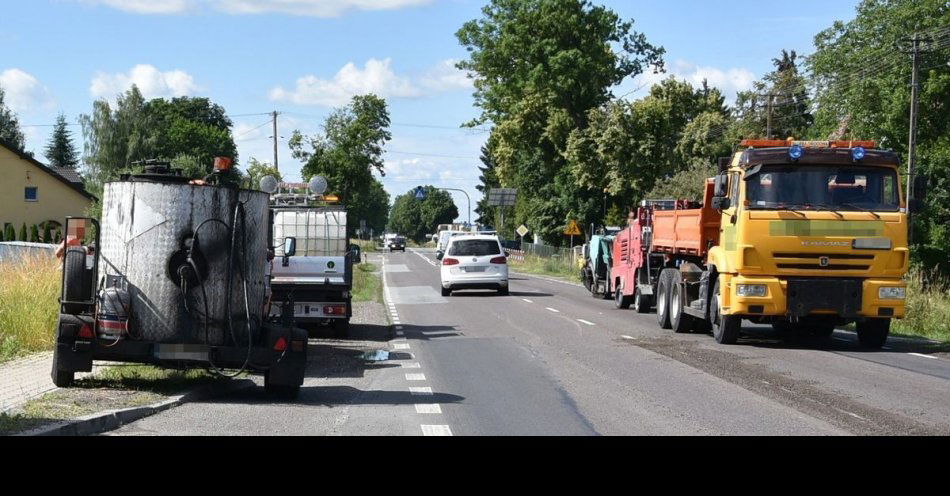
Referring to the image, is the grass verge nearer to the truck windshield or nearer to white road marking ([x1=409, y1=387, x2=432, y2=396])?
white road marking ([x1=409, y1=387, x2=432, y2=396])

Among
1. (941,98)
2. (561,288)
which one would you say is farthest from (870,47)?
(561,288)

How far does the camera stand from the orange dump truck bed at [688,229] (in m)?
21.5

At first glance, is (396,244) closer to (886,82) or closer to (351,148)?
(351,148)

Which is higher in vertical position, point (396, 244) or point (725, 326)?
point (396, 244)

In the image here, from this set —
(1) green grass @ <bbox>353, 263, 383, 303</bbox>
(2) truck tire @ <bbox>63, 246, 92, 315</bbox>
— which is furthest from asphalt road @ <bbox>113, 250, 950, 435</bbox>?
(1) green grass @ <bbox>353, 263, 383, 303</bbox>

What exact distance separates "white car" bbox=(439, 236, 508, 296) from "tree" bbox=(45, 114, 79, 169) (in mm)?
103264

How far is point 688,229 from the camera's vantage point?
22922 mm

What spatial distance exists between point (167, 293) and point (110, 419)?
7.83 ft

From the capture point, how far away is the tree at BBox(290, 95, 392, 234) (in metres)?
70.1

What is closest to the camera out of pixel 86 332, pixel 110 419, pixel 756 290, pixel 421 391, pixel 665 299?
pixel 110 419

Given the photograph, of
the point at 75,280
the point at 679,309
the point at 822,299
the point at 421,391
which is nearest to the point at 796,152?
the point at 822,299

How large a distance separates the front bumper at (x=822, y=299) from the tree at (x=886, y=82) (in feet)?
133

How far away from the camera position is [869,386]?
45.2ft

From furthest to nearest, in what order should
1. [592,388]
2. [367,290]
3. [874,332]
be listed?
[367,290] → [874,332] → [592,388]
